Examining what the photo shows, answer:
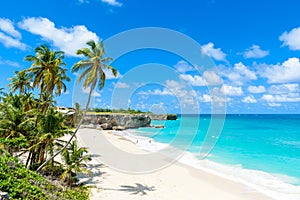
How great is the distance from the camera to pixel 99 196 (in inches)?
438

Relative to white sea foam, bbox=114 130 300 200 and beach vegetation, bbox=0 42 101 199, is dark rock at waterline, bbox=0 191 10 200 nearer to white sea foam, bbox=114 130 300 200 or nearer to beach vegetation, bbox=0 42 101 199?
beach vegetation, bbox=0 42 101 199

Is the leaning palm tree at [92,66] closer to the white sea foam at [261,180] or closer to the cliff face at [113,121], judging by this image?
the white sea foam at [261,180]

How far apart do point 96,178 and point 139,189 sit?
3.03m

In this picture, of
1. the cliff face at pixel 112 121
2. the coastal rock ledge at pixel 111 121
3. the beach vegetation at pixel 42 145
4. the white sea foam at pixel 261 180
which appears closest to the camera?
Answer: the beach vegetation at pixel 42 145

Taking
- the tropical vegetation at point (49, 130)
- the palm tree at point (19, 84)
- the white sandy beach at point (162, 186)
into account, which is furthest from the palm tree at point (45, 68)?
the palm tree at point (19, 84)

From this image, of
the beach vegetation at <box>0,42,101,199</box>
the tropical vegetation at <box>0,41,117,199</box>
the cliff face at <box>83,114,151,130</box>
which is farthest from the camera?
the cliff face at <box>83,114,151,130</box>

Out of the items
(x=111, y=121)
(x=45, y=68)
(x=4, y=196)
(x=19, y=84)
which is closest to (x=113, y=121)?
(x=111, y=121)

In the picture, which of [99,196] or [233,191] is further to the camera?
[233,191]

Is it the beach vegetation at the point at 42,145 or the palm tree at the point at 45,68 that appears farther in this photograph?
the palm tree at the point at 45,68

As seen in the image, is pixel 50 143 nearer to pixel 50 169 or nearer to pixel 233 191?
pixel 50 169

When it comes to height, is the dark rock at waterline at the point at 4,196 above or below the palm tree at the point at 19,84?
below

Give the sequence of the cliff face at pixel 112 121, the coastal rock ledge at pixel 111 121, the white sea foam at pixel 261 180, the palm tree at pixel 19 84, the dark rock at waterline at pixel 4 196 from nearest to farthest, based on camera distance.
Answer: the dark rock at waterline at pixel 4 196
the white sea foam at pixel 261 180
the palm tree at pixel 19 84
the coastal rock ledge at pixel 111 121
the cliff face at pixel 112 121

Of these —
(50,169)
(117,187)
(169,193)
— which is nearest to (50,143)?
(50,169)

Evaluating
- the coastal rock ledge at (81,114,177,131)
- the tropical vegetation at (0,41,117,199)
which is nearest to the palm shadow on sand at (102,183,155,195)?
the tropical vegetation at (0,41,117,199)
